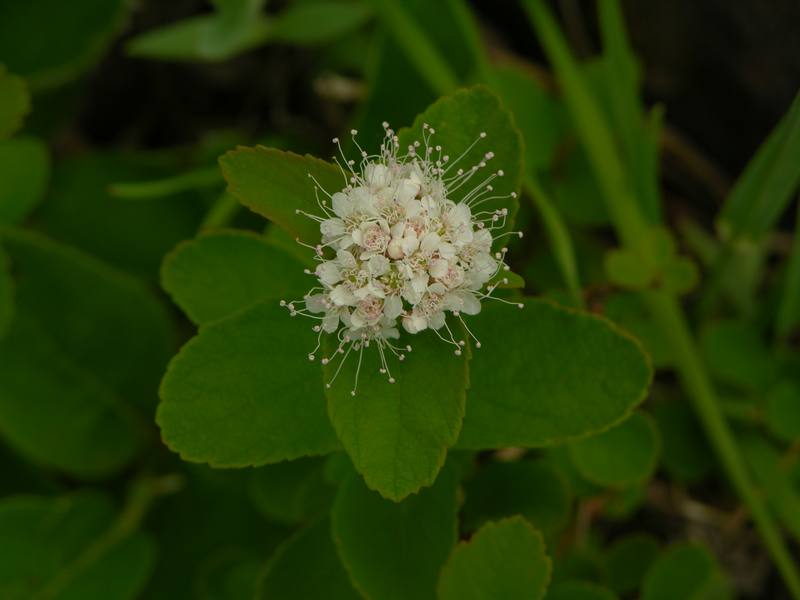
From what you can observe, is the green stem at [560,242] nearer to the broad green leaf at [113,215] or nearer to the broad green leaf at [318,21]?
the broad green leaf at [318,21]

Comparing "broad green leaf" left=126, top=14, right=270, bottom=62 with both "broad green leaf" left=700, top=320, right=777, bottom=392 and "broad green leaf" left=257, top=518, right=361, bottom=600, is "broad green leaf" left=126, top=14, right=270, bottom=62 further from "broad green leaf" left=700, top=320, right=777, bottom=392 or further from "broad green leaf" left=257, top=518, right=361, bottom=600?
"broad green leaf" left=700, top=320, right=777, bottom=392

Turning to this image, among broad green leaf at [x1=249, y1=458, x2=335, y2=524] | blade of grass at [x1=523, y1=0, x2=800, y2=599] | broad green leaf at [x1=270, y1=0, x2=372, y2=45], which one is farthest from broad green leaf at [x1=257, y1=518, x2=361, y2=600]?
broad green leaf at [x1=270, y1=0, x2=372, y2=45]

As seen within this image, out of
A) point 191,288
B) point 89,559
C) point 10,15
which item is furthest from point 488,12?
point 89,559

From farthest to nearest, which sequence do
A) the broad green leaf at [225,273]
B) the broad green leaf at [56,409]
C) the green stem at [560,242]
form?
the broad green leaf at [56,409] → the green stem at [560,242] → the broad green leaf at [225,273]

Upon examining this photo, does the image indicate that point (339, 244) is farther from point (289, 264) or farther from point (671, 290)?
point (671, 290)

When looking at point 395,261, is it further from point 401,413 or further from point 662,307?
point 662,307

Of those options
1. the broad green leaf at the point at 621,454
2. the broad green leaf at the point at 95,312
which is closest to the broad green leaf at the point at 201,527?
the broad green leaf at the point at 95,312

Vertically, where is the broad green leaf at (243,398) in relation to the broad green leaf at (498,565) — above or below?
above

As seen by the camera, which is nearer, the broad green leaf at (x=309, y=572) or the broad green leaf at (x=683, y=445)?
the broad green leaf at (x=309, y=572)
